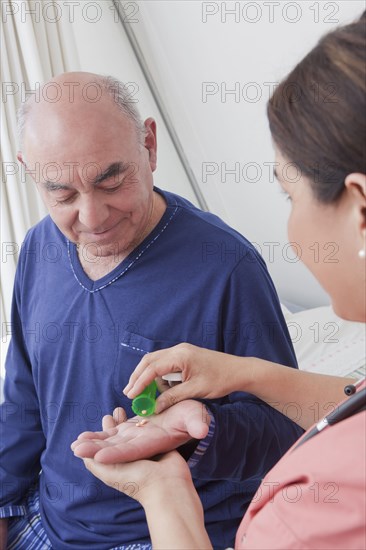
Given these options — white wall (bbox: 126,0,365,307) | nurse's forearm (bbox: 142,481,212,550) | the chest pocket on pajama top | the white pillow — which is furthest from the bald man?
white wall (bbox: 126,0,365,307)

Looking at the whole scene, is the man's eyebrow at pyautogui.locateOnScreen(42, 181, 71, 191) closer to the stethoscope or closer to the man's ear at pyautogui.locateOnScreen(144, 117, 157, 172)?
the man's ear at pyautogui.locateOnScreen(144, 117, 157, 172)

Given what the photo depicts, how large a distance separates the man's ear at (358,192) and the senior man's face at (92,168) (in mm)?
630

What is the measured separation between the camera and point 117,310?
1447mm

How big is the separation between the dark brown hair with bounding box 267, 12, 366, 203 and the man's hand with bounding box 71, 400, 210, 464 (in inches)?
19.2

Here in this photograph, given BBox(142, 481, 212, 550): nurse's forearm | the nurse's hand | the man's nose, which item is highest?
the man's nose

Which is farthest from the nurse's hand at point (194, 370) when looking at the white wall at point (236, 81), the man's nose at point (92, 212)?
the white wall at point (236, 81)

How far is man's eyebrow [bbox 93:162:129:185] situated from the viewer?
1.33 metres

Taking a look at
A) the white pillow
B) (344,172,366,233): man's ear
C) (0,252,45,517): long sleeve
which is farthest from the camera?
the white pillow

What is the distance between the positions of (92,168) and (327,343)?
1482 mm

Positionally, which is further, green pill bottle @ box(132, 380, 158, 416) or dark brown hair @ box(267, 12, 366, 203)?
green pill bottle @ box(132, 380, 158, 416)

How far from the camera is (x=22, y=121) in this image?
1.42 m

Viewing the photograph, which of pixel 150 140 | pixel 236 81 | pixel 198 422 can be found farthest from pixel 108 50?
pixel 198 422

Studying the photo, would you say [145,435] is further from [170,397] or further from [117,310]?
[117,310]

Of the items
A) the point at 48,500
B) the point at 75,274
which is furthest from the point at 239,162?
the point at 48,500
